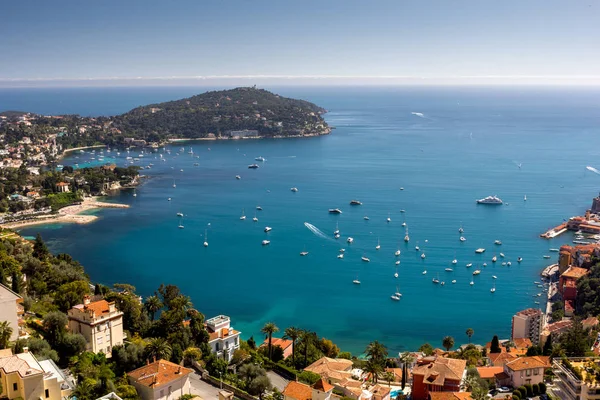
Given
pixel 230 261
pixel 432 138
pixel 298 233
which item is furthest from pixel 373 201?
pixel 432 138

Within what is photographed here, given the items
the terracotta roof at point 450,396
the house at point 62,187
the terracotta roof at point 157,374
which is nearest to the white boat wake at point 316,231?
the house at point 62,187

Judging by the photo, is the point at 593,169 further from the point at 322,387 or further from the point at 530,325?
the point at 322,387

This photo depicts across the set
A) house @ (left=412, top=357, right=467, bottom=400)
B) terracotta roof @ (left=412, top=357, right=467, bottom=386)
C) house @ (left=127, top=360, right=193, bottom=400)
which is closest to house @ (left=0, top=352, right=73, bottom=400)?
house @ (left=127, top=360, right=193, bottom=400)

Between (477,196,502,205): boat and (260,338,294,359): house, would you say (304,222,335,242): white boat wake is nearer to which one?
(477,196,502,205): boat

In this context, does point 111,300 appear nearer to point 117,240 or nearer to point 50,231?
point 117,240

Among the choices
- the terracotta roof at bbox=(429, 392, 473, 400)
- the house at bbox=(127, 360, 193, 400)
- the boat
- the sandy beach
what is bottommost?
the sandy beach

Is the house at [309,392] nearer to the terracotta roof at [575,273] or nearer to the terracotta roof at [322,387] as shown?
the terracotta roof at [322,387]
